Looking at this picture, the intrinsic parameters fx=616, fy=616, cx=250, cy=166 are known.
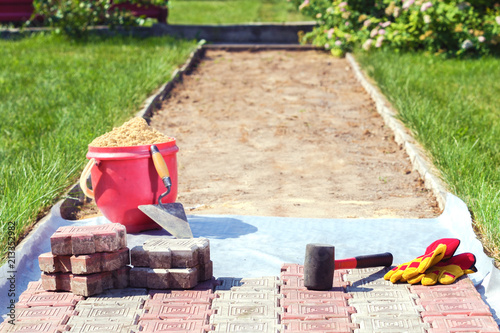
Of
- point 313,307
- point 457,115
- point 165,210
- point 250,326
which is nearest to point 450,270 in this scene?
point 313,307

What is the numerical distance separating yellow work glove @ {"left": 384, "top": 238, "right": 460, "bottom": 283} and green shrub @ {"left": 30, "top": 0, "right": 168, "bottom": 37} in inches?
405

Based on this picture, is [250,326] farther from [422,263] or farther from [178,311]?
[422,263]

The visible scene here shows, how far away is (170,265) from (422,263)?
48.7 inches

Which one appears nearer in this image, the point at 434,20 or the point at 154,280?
the point at 154,280

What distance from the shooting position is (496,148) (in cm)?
510

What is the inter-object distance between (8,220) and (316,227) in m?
1.87

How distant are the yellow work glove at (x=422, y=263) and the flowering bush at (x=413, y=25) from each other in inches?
300


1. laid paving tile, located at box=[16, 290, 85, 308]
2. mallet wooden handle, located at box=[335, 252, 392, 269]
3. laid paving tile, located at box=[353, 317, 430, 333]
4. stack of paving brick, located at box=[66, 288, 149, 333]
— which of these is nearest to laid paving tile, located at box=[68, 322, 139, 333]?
stack of paving brick, located at box=[66, 288, 149, 333]

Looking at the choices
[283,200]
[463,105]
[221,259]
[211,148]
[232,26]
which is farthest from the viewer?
[232,26]

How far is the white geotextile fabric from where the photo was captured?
3.38 m

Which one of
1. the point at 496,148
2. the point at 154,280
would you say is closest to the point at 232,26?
the point at 496,148

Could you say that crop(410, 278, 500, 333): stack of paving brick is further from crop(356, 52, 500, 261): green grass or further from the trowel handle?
the trowel handle

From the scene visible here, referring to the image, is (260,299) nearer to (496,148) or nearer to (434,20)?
A: (496,148)

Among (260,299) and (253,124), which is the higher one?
(260,299)
